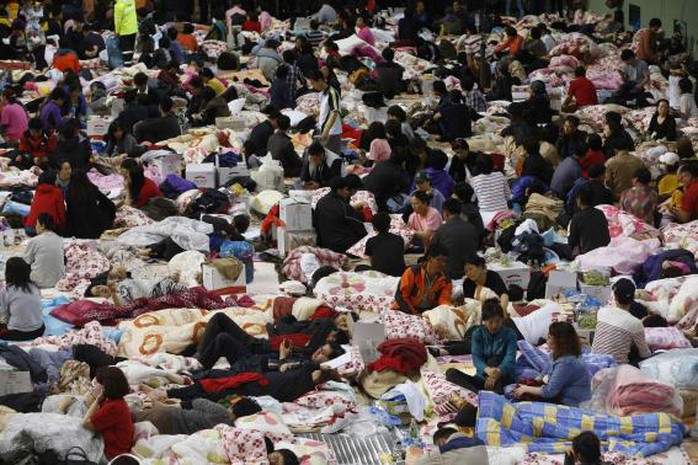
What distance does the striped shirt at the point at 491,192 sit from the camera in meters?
15.5

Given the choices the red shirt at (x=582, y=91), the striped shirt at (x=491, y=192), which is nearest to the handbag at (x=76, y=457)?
the striped shirt at (x=491, y=192)

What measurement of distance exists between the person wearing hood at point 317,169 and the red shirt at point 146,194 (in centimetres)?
161

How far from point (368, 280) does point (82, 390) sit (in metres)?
3.19

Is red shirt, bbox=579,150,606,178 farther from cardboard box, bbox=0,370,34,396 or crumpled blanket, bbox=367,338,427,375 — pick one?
cardboard box, bbox=0,370,34,396

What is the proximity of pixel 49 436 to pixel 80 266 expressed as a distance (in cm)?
410

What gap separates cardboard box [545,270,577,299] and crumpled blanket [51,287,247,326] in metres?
2.50

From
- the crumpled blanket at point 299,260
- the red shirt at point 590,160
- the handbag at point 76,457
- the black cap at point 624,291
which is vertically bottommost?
the crumpled blanket at point 299,260

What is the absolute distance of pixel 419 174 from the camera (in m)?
15.2

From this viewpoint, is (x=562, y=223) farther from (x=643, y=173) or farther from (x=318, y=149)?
(x=318, y=149)

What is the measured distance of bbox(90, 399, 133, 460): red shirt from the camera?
1000cm

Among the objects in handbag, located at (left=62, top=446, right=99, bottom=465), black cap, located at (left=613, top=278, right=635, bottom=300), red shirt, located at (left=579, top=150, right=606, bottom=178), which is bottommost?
handbag, located at (left=62, top=446, right=99, bottom=465)

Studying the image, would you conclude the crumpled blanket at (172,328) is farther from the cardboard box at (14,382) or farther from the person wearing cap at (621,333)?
the person wearing cap at (621,333)

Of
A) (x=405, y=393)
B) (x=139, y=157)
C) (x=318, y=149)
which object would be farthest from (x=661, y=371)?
(x=139, y=157)

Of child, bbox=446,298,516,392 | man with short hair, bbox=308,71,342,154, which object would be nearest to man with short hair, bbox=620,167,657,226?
child, bbox=446,298,516,392
